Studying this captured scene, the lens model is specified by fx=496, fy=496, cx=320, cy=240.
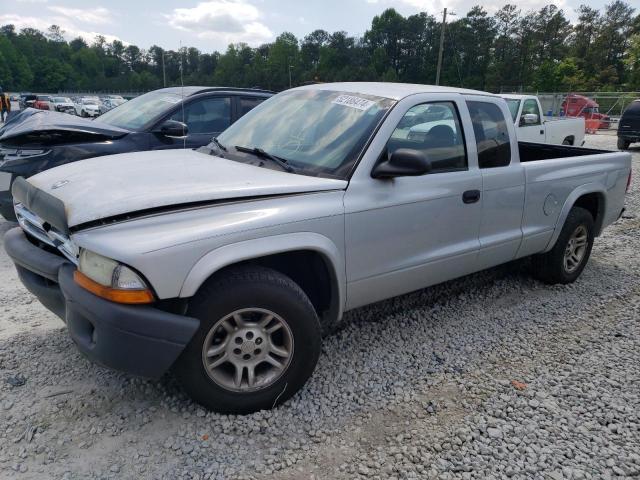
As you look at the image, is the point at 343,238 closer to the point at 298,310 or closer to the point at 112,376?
the point at 298,310

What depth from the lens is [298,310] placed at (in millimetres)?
2707

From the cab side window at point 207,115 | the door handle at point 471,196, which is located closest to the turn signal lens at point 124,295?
the door handle at point 471,196

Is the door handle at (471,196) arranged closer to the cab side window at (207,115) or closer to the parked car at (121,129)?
the parked car at (121,129)

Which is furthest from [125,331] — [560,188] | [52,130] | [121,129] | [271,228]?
[121,129]

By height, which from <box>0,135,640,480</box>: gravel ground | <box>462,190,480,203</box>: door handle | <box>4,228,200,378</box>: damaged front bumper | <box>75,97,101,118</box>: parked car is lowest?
<box>75,97,101,118</box>: parked car

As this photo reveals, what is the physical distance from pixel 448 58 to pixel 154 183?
265 feet

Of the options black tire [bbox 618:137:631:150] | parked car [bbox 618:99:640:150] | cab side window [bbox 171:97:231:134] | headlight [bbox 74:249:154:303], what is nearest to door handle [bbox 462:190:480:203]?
headlight [bbox 74:249:154:303]

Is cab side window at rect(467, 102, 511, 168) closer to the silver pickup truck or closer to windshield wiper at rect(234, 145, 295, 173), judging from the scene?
the silver pickup truck

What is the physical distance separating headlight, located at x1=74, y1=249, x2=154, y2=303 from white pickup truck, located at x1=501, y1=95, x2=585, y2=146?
29.3 feet

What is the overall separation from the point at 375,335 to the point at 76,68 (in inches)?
5256

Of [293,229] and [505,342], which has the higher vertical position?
[293,229]

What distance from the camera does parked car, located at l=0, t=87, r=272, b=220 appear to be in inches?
211

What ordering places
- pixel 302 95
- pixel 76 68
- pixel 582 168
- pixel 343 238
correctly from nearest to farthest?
pixel 343 238 → pixel 302 95 → pixel 582 168 → pixel 76 68

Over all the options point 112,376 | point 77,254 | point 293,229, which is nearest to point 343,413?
point 293,229
